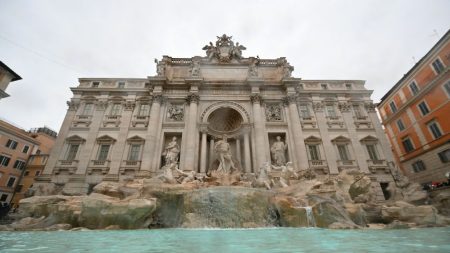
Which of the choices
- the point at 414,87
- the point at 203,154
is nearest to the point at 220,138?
the point at 203,154

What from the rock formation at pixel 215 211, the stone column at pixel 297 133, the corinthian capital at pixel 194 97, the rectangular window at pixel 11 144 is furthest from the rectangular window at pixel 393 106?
the rectangular window at pixel 11 144

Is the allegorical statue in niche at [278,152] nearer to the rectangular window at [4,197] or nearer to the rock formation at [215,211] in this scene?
the rock formation at [215,211]

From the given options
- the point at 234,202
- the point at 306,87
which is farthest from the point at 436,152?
the point at 234,202

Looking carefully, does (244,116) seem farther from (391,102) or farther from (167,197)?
(391,102)

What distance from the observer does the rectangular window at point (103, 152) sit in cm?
1948

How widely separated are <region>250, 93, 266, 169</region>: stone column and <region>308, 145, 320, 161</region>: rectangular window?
16.8 feet

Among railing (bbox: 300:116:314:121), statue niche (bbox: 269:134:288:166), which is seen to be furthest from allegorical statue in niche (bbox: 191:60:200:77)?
railing (bbox: 300:116:314:121)

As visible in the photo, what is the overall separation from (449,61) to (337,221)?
22.8 m

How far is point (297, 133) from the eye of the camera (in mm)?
20000

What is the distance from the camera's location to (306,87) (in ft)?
80.8

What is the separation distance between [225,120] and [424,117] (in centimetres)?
2209

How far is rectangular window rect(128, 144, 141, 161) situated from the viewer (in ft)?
63.9

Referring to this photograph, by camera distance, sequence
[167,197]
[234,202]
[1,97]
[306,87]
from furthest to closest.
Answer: [306,87] < [1,97] < [167,197] < [234,202]

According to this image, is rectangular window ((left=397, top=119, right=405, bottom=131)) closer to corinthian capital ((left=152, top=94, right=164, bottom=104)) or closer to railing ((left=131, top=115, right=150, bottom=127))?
corinthian capital ((left=152, top=94, right=164, bottom=104))
